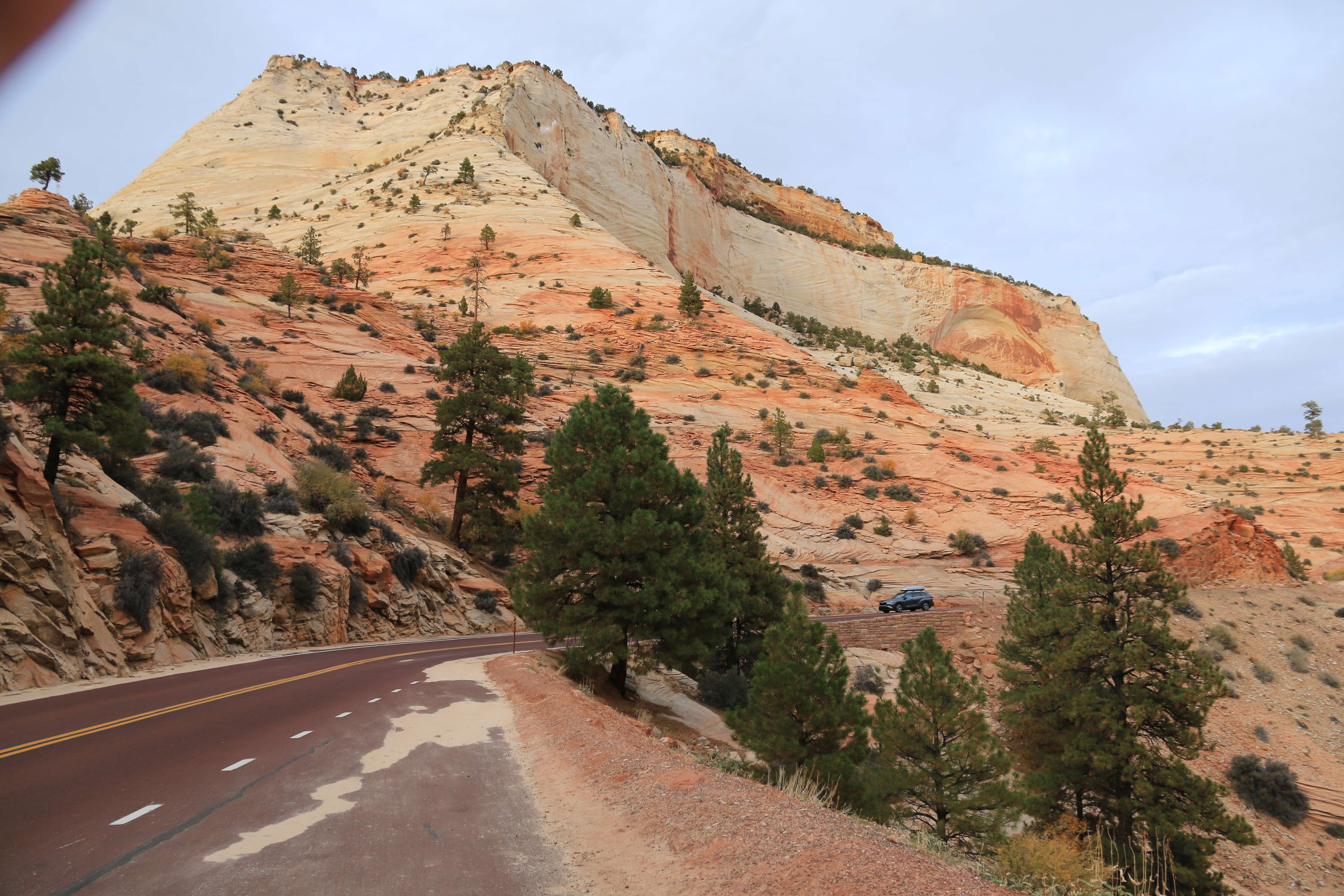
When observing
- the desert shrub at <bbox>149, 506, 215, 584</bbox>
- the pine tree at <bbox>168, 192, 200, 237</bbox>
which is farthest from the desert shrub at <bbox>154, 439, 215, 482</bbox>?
the pine tree at <bbox>168, 192, 200, 237</bbox>

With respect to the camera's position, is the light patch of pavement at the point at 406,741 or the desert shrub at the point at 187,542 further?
the desert shrub at the point at 187,542

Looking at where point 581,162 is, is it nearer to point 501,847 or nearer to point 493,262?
point 493,262

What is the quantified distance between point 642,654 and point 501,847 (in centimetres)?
1048

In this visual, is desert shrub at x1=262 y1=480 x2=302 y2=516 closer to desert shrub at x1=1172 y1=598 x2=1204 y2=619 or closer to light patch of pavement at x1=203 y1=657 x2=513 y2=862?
light patch of pavement at x1=203 y1=657 x2=513 y2=862

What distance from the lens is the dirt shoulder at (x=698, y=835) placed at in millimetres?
4535

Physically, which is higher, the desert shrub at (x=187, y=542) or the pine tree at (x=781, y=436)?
the pine tree at (x=781, y=436)

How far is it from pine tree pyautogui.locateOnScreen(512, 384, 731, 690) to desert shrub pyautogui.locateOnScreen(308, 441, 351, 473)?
1703 centimetres

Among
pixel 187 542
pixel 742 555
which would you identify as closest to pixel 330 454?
A: pixel 187 542

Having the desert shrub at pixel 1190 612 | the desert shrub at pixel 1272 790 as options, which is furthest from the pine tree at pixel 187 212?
the desert shrub at pixel 1272 790

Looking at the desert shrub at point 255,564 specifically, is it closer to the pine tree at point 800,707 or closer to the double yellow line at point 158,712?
the double yellow line at point 158,712

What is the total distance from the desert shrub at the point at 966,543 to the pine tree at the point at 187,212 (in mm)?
58288

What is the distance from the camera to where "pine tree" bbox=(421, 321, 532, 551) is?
99.9 ft

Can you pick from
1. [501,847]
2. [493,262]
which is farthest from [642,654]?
[493,262]

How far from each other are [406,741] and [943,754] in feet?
33.4
